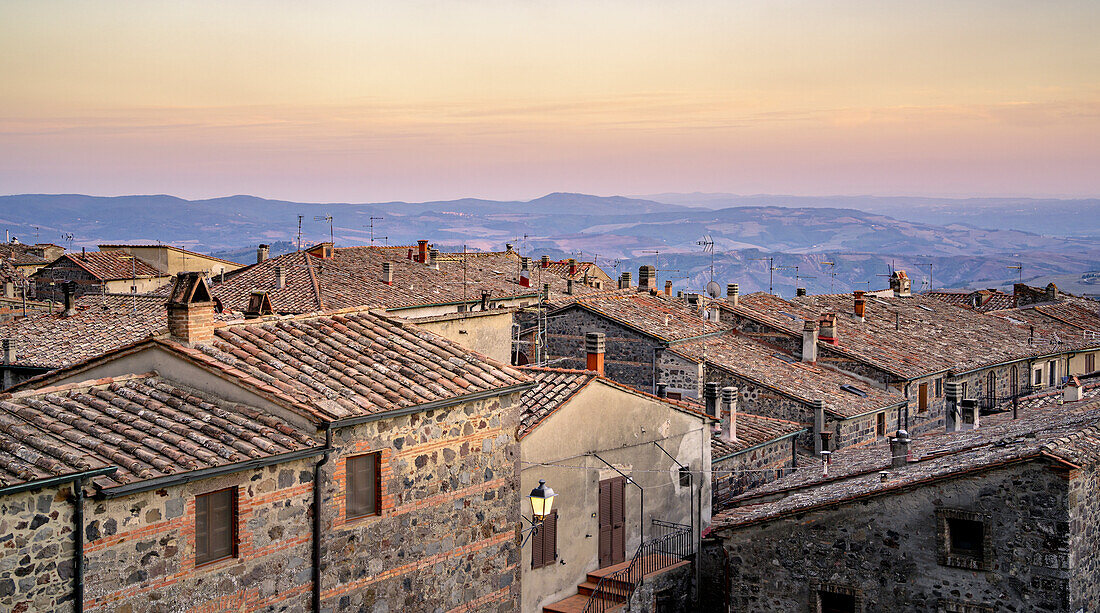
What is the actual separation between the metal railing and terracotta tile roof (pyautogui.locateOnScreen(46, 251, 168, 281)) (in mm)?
42188

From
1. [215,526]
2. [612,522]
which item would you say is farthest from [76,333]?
[215,526]

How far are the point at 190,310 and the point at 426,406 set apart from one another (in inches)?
133

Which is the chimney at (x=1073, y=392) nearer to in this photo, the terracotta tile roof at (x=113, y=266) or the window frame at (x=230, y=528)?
the window frame at (x=230, y=528)

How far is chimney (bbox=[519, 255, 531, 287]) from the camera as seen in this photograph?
50.4 m

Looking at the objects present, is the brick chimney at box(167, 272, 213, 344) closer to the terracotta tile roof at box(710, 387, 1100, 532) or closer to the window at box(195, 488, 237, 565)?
the window at box(195, 488, 237, 565)

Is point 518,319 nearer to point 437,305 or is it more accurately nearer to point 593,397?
point 437,305

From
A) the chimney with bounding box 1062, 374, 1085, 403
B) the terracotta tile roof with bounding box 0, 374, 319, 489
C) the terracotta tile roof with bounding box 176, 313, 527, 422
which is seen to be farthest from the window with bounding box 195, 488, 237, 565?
the chimney with bounding box 1062, 374, 1085, 403

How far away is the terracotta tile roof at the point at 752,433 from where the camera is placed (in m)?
27.3

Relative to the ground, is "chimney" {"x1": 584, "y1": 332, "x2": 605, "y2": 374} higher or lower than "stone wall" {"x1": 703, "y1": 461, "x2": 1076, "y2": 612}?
higher

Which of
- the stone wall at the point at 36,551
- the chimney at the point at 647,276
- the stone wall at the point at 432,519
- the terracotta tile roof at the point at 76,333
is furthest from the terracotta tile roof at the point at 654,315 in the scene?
the stone wall at the point at 36,551

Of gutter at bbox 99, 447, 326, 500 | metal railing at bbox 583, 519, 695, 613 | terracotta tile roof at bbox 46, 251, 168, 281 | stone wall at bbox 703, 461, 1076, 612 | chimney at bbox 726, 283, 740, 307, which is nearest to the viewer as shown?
gutter at bbox 99, 447, 326, 500

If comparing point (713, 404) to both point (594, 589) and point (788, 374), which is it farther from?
point (594, 589)

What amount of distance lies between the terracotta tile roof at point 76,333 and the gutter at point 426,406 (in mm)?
10418

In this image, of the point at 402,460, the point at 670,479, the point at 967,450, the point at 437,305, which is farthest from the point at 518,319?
the point at 402,460
